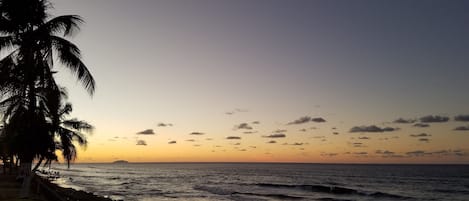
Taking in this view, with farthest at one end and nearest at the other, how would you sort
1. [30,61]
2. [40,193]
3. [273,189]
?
1. [273,189]
2. [40,193]
3. [30,61]

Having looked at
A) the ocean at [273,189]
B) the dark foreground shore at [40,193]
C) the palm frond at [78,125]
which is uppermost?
the palm frond at [78,125]

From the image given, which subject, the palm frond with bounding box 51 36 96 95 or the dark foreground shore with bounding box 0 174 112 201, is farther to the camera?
the dark foreground shore with bounding box 0 174 112 201

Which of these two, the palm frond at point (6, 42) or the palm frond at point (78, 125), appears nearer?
the palm frond at point (6, 42)

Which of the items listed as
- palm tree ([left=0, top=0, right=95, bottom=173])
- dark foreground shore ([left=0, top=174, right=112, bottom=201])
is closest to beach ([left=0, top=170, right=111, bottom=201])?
dark foreground shore ([left=0, top=174, right=112, bottom=201])

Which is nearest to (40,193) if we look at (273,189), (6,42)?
(6,42)

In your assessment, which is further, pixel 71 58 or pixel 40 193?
pixel 40 193

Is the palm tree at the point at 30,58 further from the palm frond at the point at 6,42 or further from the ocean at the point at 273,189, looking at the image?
the ocean at the point at 273,189

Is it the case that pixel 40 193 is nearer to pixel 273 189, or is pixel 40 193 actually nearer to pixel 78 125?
pixel 78 125

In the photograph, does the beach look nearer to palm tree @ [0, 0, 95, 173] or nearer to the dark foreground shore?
the dark foreground shore

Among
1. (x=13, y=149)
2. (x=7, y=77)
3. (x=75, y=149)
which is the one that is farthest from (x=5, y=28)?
(x=75, y=149)

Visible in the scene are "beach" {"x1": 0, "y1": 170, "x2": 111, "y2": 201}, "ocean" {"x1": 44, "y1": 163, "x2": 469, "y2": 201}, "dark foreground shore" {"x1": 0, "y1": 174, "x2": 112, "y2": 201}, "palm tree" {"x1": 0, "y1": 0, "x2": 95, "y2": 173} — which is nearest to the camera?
"palm tree" {"x1": 0, "y1": 0, "x2": 95, "y2": 173}

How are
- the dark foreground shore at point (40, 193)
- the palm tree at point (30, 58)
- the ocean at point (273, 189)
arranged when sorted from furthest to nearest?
the ocean at point (273, 189)
the dark foreground shore at point (40, 193)
the palm tree at point (30, 58)

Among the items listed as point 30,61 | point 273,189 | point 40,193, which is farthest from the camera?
point 273,189

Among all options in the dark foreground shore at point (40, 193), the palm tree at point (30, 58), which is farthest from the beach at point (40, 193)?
the palm tree at point (30, 58)
